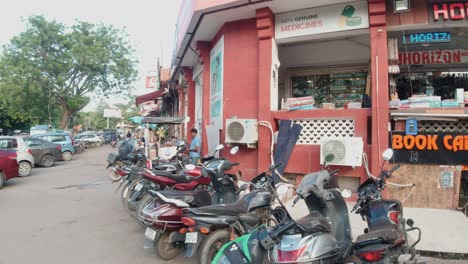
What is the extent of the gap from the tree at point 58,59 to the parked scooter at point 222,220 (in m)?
25.2

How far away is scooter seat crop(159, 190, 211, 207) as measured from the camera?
4242mm

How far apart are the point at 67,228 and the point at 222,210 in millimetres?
3327

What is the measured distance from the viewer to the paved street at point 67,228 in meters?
4.27

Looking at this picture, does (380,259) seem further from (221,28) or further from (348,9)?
(221,28)

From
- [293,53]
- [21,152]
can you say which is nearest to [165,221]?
[293,53]

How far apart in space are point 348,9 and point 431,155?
10.7ft

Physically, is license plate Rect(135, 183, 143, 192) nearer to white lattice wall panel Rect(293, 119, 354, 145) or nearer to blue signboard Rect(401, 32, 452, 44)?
white lattice wall panel Rect(293, 119, 354, 145)

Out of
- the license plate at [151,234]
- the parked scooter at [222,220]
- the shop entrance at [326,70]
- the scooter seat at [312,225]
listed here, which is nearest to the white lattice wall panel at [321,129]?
the shop entrance at [326,70]

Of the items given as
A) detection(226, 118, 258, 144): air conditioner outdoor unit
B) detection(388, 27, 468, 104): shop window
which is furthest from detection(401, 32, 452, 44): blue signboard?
detection(226, 118, 258, 144): air conditioner outdoor unit

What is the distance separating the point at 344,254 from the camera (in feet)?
9.64

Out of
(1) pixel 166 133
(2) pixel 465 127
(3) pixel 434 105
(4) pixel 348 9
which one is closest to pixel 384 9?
(4) pixel 348 9

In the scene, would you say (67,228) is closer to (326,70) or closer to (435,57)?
(326,70)

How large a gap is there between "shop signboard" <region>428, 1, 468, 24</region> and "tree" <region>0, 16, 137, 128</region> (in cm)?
2460

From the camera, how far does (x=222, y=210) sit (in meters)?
3.63
